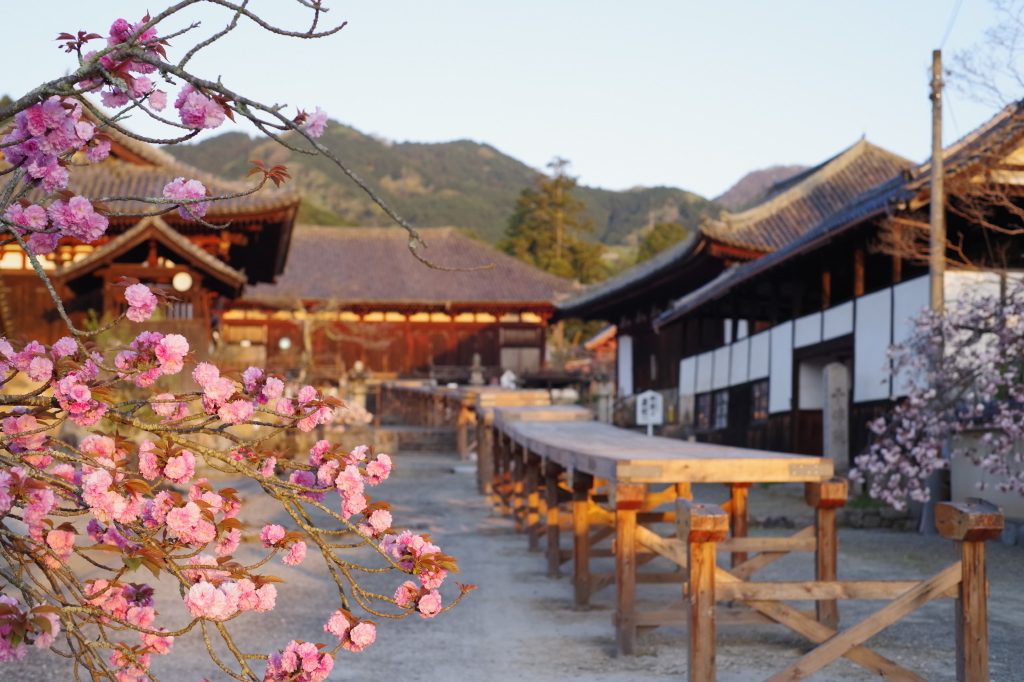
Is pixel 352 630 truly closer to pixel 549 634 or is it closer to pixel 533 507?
pixel 549 634

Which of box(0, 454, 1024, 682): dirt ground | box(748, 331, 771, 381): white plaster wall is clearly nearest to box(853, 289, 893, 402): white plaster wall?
box(0, 454, 1024, 682): dirt ground

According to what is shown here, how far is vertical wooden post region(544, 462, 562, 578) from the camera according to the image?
7668 mm

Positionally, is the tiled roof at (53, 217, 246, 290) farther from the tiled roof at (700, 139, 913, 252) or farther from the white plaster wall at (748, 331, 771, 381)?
the white plaster wall at (748, 331, 771, 381)

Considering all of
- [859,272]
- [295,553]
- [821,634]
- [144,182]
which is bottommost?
[821,634]

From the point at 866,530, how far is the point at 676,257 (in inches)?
449

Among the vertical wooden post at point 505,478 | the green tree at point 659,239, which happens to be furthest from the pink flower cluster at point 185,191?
the green tree at point 659,239

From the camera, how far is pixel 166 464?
2.80 meters

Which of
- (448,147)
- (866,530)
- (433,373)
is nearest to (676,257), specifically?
(866,530)

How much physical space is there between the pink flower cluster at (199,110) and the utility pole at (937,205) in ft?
32.2

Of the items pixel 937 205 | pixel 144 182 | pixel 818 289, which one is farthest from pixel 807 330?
pixel 144 182

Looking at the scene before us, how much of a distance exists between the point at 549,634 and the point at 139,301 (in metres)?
4.01

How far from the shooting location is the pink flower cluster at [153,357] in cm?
285

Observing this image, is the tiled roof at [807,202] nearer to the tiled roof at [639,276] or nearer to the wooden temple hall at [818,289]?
the wooden temple hall at [818,289]

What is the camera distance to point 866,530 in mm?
11570
